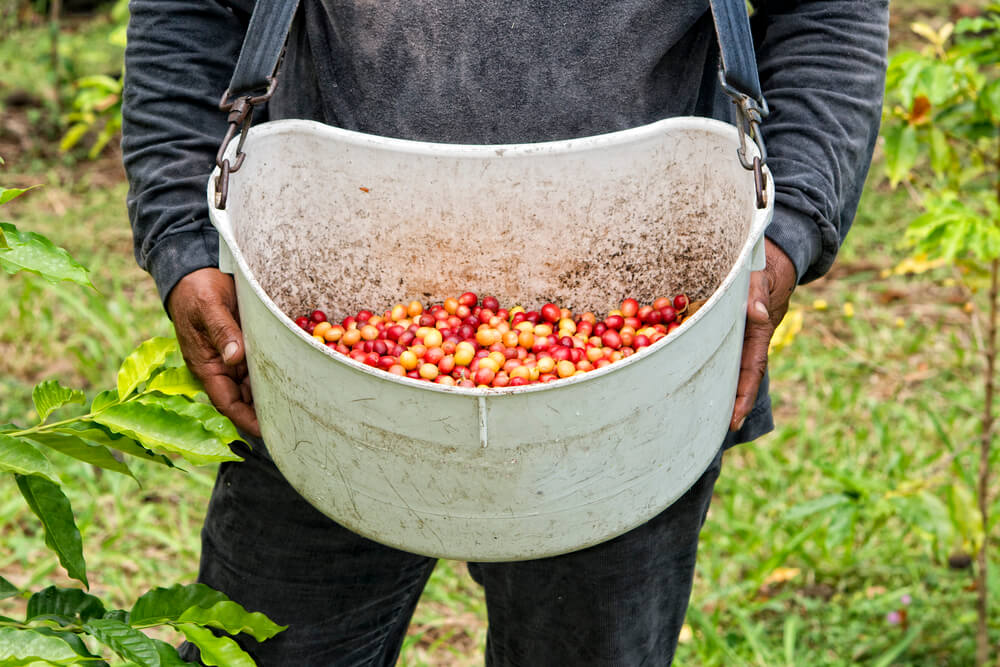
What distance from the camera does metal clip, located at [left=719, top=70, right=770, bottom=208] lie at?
1252mm

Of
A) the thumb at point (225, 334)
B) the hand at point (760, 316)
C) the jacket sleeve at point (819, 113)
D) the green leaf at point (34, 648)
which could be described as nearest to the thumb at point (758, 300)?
the hand at point (760, 316)

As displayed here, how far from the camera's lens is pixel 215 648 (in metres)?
1.11

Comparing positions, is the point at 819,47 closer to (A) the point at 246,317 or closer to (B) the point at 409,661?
(A) the point at 246,317

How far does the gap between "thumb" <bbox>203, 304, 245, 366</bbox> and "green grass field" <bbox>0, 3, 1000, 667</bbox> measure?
127 centimetres

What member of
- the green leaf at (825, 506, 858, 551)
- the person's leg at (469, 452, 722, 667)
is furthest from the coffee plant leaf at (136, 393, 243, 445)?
the green leaf at (825, 506, 858, 551)

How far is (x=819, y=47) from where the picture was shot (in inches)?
62.3

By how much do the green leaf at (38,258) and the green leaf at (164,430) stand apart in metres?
0.14

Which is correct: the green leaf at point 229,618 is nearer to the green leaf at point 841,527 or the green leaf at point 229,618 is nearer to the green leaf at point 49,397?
the green leaf at point 49,397

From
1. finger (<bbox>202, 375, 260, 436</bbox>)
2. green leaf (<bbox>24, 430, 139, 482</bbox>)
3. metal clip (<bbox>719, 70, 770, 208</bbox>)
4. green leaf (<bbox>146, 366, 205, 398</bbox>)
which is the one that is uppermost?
metal clip (<bbox>719, 70, 770, 208</bbox>)

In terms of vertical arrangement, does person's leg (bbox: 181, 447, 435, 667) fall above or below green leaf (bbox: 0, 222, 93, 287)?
below

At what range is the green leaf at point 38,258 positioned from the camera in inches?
39.0

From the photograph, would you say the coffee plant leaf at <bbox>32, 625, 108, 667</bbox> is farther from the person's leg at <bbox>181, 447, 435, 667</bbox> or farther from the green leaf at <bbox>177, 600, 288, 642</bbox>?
the person's leg at <bbox>181, 447, 435, 667</bbox>

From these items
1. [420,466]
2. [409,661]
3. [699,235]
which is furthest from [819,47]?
[409,661]

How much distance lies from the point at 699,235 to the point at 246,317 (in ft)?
2.46
